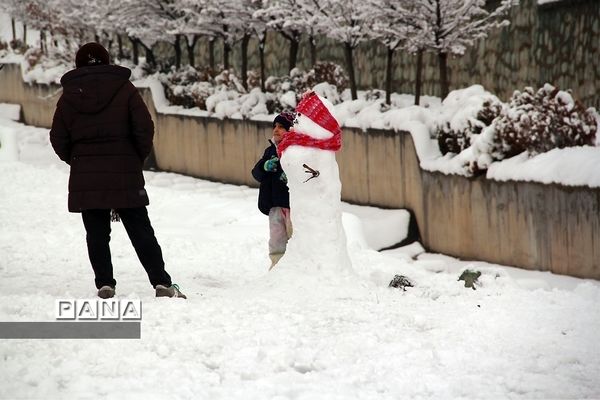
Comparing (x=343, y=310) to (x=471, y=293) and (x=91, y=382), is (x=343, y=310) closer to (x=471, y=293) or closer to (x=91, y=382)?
(x=471, y=293)

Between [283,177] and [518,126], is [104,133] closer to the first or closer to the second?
[283,177]

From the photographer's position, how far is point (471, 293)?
781 cm

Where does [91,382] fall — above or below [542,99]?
below

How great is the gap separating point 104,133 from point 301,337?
197 cm

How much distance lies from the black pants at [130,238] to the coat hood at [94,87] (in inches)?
27.8

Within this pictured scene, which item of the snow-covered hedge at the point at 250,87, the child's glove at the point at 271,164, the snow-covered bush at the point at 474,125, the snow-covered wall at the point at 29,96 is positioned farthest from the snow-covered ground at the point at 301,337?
the snow-covered wall at the point at 29,96

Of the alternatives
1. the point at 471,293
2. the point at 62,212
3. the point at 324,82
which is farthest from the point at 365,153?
the point at 471,293

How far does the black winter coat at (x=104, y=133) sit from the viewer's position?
6.76 m

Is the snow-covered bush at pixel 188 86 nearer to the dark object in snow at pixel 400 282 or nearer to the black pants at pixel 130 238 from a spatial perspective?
the dark object in snow at pixel 400 282

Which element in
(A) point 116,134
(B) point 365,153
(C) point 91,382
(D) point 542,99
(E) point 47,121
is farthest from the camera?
(E) point 47,121

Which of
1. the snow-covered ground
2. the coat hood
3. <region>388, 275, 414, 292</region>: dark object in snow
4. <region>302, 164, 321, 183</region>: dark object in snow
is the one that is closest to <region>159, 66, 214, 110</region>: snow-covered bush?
the snow-covered ground

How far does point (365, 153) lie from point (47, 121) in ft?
43.9

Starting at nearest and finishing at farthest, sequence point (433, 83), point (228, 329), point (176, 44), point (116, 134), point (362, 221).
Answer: point (228, 329)
point (116, 134)
point (362, 221)
point (433, 83)
point (176, 44)

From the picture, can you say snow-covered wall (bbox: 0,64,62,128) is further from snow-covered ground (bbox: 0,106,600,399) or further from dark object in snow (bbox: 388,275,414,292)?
dark object in snow (bbox: 388,275,414,292)
